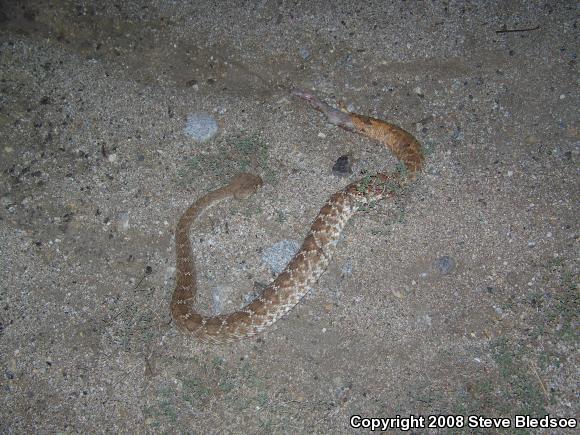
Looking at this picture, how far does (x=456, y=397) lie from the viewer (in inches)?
187

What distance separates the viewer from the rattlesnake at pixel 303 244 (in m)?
5.26

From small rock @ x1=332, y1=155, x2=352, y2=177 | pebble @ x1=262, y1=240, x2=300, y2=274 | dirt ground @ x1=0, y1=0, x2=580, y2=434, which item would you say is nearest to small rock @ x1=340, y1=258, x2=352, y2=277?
dirt ground @ x1=0, y1=0, x2=580, y2=434

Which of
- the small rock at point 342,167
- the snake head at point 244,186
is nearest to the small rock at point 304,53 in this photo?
the small rock at point 342,167

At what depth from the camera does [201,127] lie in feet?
22.0

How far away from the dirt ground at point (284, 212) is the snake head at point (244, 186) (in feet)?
0.69

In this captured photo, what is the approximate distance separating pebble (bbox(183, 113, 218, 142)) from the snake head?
913mm

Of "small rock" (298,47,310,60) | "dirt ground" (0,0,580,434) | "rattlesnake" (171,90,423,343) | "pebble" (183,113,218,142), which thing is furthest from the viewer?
"small rock" (298,47,310,60)

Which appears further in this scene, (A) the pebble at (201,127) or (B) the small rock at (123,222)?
(A) the pebble at (201,127)

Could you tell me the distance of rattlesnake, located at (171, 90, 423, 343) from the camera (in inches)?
207

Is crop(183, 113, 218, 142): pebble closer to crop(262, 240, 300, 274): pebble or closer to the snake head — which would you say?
the snake head

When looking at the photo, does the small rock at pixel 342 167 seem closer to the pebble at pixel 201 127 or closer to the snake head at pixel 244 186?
the snake head at pixel 244 186

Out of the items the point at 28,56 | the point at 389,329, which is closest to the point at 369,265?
the point at 389,329

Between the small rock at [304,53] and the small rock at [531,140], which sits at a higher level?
the small rock at [304,53]

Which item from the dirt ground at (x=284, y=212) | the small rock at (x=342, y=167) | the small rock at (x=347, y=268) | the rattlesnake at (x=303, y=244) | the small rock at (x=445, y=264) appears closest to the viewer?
the dirt ground at (x=284, y=212)
